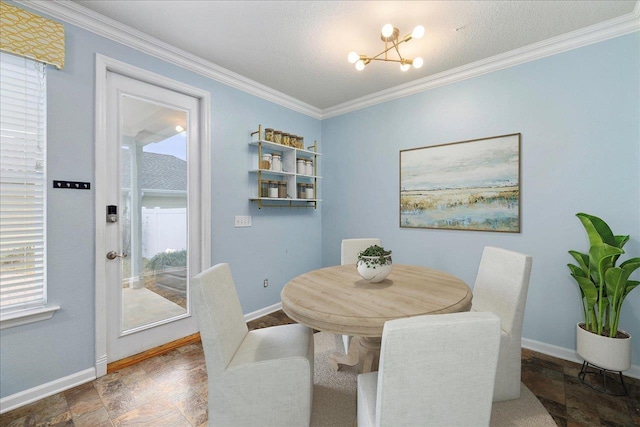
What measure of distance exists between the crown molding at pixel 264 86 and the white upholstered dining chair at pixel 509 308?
6.09ft

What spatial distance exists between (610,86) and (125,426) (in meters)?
4.05

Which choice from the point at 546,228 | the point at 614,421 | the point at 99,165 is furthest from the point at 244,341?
the point at 546,228

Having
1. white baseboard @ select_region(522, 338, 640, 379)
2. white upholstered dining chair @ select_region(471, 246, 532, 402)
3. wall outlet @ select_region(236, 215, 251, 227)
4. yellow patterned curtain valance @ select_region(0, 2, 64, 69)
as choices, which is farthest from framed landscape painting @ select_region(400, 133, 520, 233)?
yellow patterned curtain valance @ select_region(0, 2, 64, 69)

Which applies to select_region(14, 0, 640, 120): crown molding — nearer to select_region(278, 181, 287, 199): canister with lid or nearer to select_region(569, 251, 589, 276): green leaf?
select_region(278, 181, 287, 199): canister with lid

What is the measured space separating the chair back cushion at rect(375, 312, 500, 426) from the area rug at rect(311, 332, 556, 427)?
0.92 m

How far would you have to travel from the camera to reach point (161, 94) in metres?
2.51

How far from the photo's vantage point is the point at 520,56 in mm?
2508

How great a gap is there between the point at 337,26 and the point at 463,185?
1.87 meters

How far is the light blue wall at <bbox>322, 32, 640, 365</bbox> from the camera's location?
2.11 m

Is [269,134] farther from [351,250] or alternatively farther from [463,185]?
[463,185]

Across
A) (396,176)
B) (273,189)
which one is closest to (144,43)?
(273,189)

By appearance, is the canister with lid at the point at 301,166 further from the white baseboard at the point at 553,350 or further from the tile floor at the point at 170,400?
the white baseboard at the point at 553,350

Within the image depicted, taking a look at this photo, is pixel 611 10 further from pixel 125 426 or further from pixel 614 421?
pixel 125 426

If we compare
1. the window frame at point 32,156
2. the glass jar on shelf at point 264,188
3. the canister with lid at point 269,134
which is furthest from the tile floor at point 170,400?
the canister with lid at point 269,134
